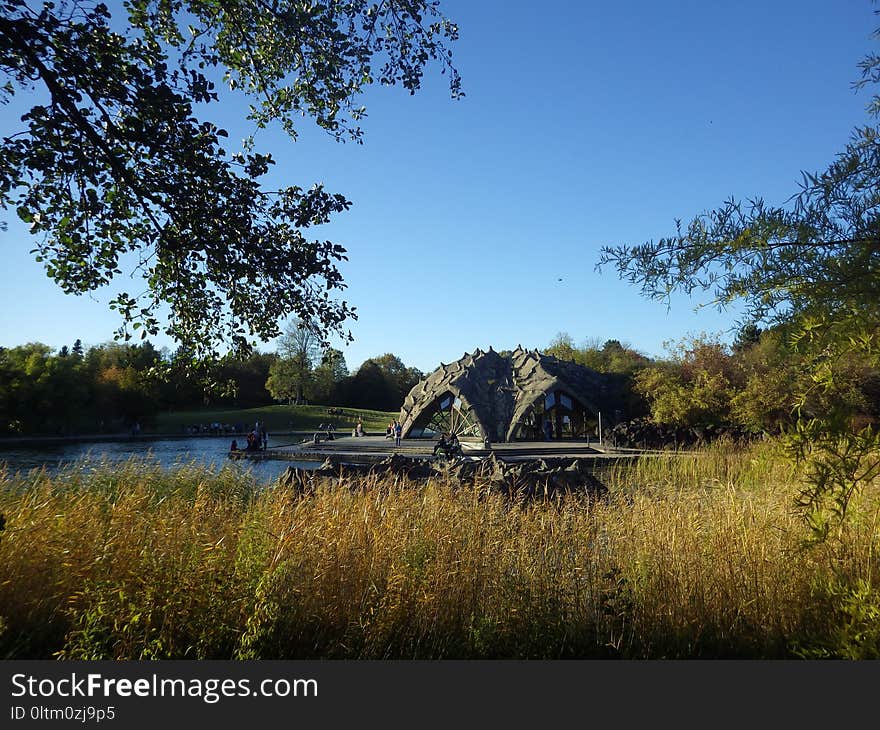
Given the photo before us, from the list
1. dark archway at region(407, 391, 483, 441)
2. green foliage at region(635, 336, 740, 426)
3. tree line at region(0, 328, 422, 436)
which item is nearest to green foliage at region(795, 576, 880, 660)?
tree line at region(0, 328, 422, 436)

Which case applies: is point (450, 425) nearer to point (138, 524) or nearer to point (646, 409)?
point (646, 409)

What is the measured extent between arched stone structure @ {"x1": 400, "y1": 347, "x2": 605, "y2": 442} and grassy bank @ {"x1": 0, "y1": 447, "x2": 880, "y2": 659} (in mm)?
22196

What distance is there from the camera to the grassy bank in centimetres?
343

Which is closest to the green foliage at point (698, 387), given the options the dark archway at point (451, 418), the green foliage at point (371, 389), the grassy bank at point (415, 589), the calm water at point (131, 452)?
the dark archway at point (451, 418)

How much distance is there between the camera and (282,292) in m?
4.25

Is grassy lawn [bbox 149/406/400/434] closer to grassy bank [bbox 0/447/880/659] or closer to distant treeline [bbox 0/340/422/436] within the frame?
distant treeline [bbox 0/340/422/436]

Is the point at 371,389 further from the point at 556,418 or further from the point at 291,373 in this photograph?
the point at 556,418

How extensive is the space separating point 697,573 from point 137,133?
4.52 m

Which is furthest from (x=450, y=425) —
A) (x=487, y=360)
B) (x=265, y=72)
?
(x=265, y=72)

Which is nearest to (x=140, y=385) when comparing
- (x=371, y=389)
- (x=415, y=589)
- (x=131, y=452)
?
(x=415, y=589)

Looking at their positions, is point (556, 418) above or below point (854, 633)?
above

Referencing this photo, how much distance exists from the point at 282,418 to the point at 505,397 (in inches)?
885

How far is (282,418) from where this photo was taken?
45.6 m

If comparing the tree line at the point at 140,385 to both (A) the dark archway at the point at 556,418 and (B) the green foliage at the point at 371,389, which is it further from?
(A) the dark archway at the point at 556,418
